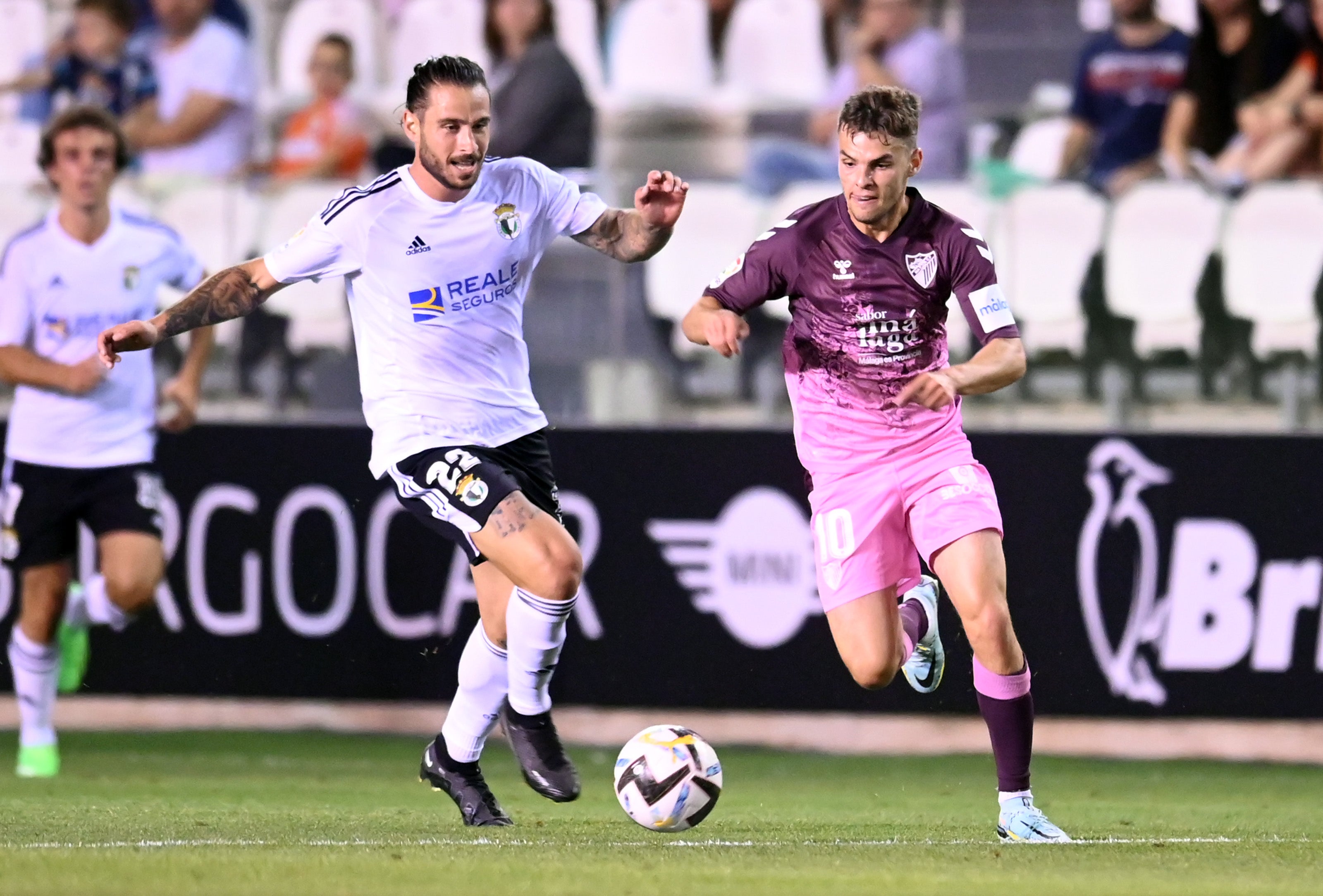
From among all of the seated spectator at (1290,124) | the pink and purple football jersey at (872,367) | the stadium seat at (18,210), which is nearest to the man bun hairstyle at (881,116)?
the pink and purple football jersey at (872,367)

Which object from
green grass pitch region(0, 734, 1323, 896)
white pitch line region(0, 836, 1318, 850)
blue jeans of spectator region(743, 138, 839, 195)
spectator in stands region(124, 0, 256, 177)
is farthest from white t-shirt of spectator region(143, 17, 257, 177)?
white pitch line region(0, 836, 1318, 850)

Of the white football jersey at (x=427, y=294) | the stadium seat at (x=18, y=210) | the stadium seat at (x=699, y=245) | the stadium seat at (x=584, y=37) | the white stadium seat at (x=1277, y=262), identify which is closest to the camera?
the white football jersey at (x=427, y=294)

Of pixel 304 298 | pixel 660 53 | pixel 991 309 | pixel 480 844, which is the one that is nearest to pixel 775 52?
pixel 660 53

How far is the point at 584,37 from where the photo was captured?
1093 cm

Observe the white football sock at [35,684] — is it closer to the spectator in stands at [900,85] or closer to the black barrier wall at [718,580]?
the black barrier wall at [718,580]

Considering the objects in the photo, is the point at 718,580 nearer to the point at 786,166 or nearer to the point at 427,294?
the point at 786,166

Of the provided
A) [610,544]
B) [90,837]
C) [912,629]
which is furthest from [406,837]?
[610,544]

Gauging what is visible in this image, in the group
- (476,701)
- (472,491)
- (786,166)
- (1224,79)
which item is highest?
(1224,79)

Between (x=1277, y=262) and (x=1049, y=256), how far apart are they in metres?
1.05

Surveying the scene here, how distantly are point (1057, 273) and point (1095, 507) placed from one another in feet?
3.75

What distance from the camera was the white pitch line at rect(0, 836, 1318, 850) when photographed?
5.29 meters

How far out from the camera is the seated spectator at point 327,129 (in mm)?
10602

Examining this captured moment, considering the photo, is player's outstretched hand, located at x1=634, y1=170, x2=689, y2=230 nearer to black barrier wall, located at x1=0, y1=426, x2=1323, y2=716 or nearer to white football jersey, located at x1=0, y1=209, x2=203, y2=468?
white football jersey, located at x1=0, y1=209, x2=203, y2=468

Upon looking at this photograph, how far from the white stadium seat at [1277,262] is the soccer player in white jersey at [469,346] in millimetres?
4252
